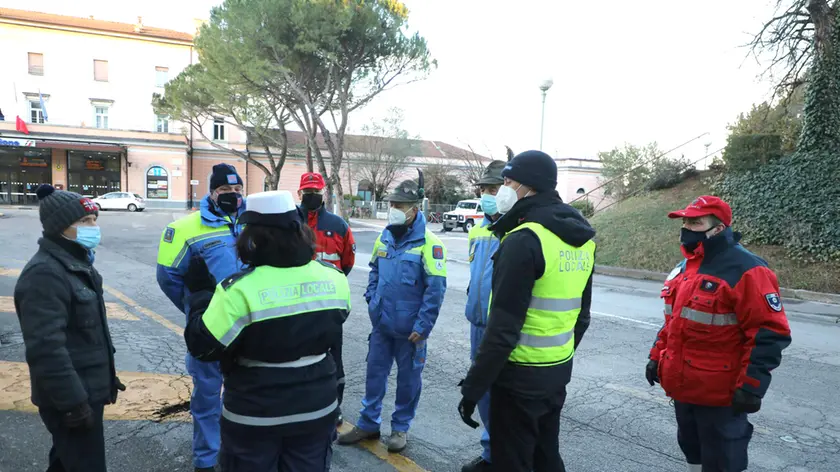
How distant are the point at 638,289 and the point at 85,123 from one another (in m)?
39.7

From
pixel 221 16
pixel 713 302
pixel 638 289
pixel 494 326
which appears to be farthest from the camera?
pixel 221 16

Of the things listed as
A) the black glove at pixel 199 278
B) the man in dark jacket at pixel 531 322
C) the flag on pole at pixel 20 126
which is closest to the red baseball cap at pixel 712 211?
the man in dark jacket at pixel 531 322

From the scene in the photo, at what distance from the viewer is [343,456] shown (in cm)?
354

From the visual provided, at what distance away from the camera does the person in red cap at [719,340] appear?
101 inches

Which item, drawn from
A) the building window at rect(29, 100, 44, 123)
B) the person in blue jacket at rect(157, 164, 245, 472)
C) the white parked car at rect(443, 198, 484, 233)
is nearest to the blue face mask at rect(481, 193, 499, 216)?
the person in blue jacket at rect(157, 164, 245, 472)

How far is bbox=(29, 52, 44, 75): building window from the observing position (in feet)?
120

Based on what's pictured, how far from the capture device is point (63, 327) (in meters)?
2.38

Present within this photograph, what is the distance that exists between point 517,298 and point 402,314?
1.50 m

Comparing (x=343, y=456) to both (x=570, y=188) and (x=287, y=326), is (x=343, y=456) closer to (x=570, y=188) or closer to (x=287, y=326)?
(x=287, y=326)

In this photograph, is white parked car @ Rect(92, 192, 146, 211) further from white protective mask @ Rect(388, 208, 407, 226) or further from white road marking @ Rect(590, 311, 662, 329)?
white protective mask @ Rect(388, 208, 407, 226)

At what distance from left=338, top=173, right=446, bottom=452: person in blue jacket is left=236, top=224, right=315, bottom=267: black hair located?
5.59 ft

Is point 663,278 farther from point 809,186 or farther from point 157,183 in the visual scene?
point 157,183

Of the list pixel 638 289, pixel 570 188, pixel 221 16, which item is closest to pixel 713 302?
pixel 638 289

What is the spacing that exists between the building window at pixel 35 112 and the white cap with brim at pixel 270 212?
143ft
